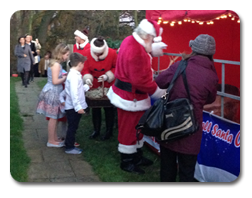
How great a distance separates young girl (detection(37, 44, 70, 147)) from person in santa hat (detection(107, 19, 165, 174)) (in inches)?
45.7

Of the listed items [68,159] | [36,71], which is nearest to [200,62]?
[68,159]

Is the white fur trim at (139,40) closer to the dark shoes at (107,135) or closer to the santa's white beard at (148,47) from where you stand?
the santa's white beard at (148,47)

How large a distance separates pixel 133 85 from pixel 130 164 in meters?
1.23

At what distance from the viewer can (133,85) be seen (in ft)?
13.2

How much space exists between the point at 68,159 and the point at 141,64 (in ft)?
6.85

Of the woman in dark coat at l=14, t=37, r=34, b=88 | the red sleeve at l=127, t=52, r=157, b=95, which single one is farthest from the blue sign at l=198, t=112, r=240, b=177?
the woman in dark coat at l=14, t=37, r=34, b=88

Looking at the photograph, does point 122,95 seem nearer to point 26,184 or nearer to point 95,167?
point 95,167

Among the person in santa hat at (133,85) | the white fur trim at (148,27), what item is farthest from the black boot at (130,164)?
the white fur trim at (148,27)

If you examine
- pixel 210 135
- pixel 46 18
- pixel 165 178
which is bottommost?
pixel 165 178

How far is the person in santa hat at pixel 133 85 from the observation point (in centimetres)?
390

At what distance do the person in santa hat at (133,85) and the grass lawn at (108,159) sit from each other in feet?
0.49

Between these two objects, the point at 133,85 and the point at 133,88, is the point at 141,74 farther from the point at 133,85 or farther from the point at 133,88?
the point at 133,88

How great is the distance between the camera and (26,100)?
9.77 m

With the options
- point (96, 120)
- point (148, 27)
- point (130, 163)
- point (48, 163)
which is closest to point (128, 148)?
point (130, 163)
